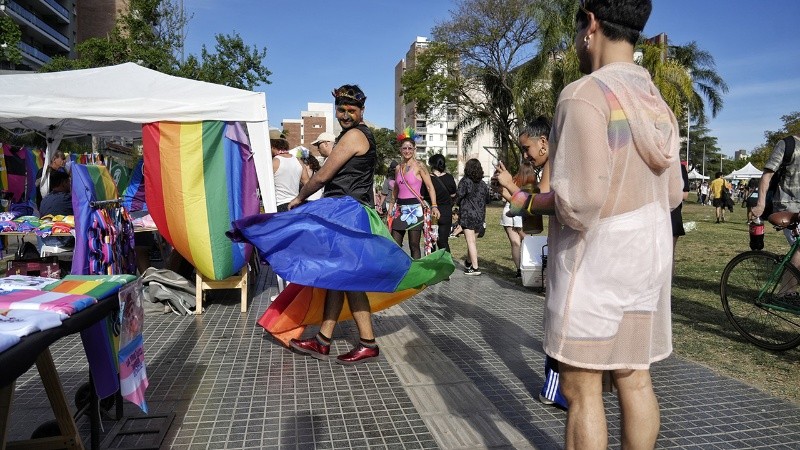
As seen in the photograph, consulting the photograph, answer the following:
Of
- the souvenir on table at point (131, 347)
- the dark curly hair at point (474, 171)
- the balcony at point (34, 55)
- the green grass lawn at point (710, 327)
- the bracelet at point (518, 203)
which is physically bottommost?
the green grass lawn at point (710, 327)

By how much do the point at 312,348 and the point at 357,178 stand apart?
139 centimetres

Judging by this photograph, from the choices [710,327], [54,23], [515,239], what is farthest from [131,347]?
[54,23]

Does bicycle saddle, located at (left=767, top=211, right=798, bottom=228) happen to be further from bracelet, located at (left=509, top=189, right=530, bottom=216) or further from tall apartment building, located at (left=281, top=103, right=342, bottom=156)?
tall apartment building, located at (left=281, top=103, right=342, bottom=156)

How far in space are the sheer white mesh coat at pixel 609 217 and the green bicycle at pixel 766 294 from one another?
11.7ft

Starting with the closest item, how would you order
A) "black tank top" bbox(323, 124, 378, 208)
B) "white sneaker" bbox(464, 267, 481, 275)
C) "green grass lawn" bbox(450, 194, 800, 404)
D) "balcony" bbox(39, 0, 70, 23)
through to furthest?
"green grass lawn" bbox(450, 194, 800, 404) → "black tank top" bbox(323, 124, 378, 208) → "white sneaker" bbox(464, 267, 481, 275) → "balcony" bbox(39, 0, 70, 23)

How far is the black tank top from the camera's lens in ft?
14.7

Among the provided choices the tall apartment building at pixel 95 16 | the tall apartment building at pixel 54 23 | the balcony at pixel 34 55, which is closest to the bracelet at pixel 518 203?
the tall apartment building at pixel 54 23

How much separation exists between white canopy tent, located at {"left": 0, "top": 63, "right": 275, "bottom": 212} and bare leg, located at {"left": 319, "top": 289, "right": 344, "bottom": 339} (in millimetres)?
1739

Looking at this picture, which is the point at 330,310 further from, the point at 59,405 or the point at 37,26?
the point at 37,26

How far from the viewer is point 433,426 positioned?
Answer: 134 inches

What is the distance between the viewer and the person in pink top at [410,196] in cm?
859

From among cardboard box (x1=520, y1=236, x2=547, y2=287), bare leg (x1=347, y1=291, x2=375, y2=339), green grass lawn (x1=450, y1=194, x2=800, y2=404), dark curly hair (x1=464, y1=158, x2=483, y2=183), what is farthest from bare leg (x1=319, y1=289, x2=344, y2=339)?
dark curly hair (x1=464, y1=158, x2=483, y2=183)

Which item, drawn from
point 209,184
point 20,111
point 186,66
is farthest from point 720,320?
point 186,66

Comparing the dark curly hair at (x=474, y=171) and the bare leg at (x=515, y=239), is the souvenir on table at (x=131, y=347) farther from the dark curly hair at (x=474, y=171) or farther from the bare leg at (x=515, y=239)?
the dark curly hair at (x=474, y=171)
